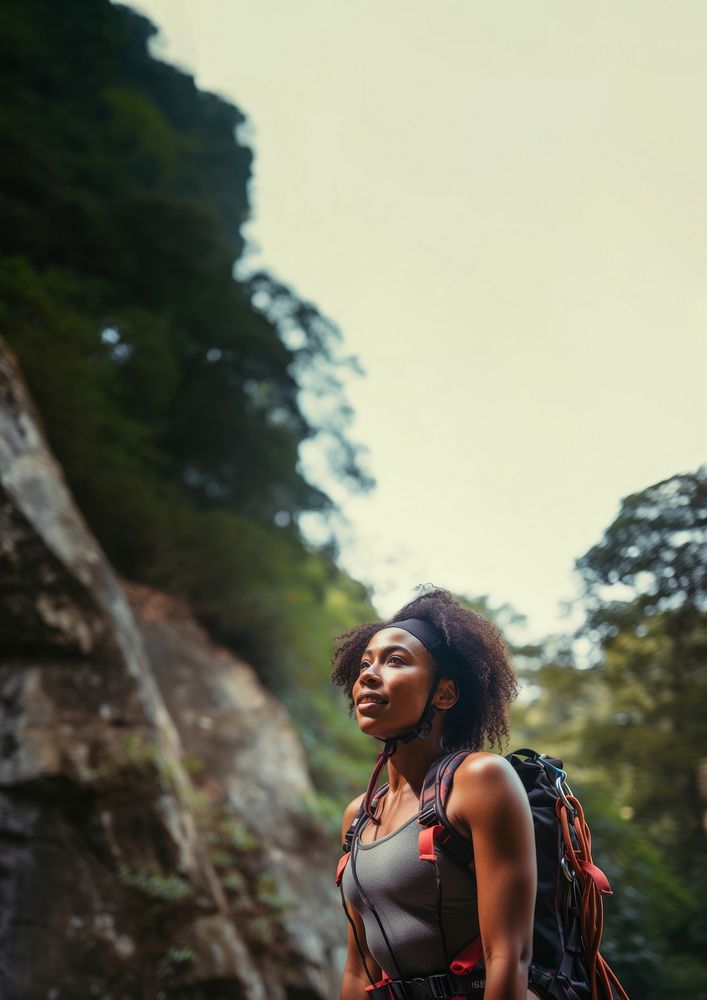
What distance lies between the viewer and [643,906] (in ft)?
11.8

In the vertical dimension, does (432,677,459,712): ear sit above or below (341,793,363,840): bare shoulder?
above

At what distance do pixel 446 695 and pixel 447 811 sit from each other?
364 millimetres

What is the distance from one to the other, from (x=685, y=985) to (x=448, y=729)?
2.19m

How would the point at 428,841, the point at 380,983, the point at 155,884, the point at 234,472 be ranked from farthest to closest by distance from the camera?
1. the point at 234,472
2. the point at 155,884
3. the point at 380,983
4. the point at 428,841

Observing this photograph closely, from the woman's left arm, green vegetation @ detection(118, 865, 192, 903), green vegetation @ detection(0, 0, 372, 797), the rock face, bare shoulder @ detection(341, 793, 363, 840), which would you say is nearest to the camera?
the woman's left arm

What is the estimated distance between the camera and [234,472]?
1184 cm

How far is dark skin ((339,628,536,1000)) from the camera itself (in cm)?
149

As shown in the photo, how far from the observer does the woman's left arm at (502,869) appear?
1.46 metres

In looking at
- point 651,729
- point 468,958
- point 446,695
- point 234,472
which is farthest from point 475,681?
point 234,472

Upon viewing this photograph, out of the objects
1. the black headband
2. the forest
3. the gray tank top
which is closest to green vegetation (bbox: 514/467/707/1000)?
the forest

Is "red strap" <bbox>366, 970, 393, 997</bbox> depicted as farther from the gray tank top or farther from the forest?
the forest

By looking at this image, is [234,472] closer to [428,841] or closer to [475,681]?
[475,681]

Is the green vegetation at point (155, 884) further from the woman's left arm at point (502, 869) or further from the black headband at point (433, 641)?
the woman's left arm at point (502, 869)

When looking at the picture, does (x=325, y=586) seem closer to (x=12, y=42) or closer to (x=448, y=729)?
(x=448, y=729)
